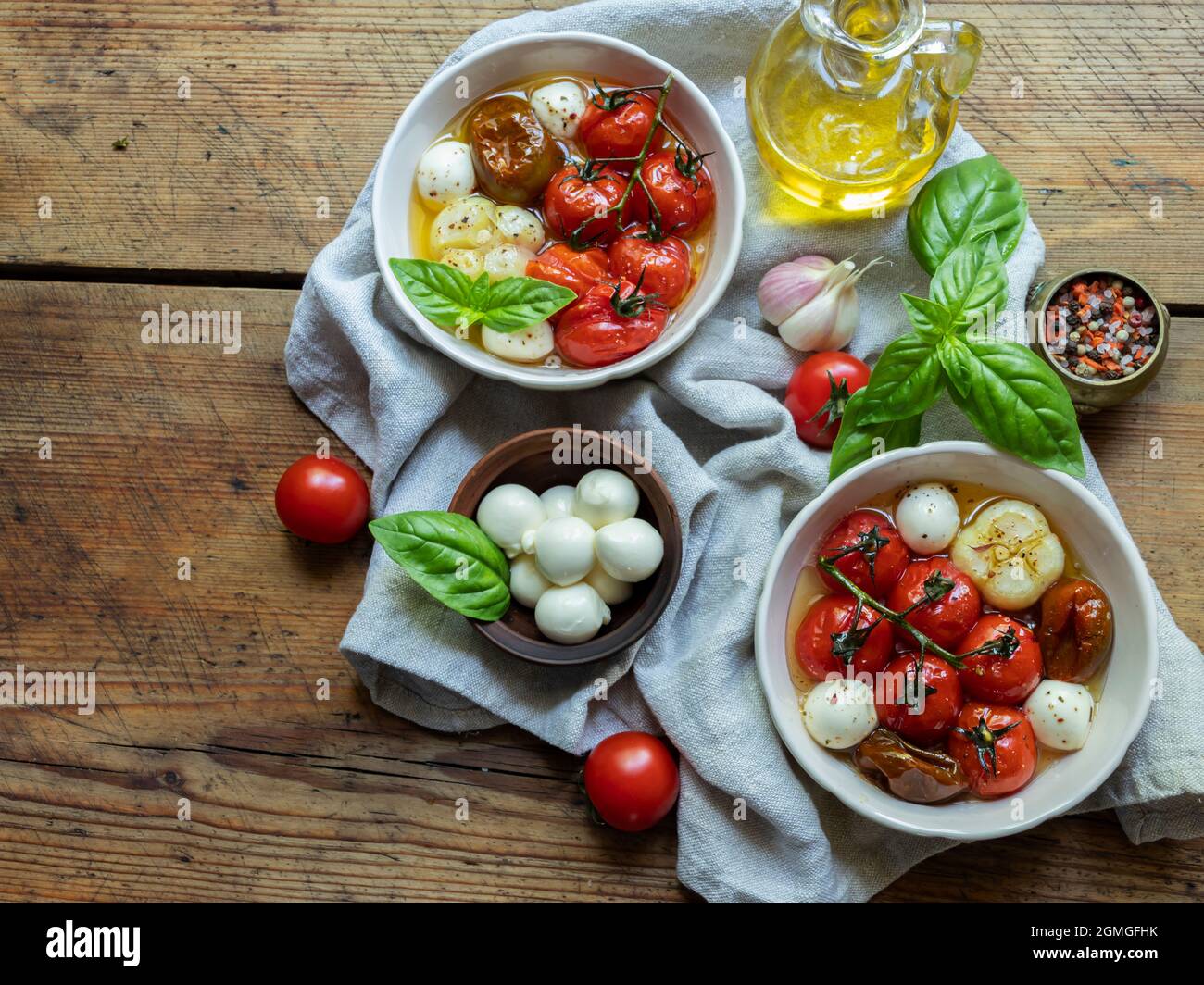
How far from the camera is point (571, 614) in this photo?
4.90 feet

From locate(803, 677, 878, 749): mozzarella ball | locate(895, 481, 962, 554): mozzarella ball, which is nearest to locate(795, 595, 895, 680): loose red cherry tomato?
locate(803, 677, 878, 749): mozzarella ball

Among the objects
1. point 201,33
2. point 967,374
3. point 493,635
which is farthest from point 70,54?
point 967,374

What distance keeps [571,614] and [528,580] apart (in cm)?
10

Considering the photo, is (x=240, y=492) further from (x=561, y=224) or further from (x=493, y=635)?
(x=561, y=224)

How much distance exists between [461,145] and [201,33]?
52 centimetres

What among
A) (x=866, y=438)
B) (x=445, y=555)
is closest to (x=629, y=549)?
(x=445, y=555)

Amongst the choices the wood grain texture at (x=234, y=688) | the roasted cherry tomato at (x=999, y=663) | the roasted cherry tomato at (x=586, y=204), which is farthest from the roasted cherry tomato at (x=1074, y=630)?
the roasted cherry tomato at (x=586, y=204)

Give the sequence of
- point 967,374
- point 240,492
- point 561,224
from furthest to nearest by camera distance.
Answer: point 240,492 < point 561,224 < point 967,374

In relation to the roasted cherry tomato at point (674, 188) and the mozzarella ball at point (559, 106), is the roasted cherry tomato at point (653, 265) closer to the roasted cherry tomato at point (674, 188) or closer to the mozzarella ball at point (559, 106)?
the roasted cherry tomato at point (674, 188)

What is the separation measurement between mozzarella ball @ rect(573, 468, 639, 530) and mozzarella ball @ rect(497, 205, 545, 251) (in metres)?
0.37

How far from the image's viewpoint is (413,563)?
1.48 metres

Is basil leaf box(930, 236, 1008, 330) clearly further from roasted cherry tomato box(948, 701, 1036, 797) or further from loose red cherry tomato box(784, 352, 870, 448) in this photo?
roasted cherry tomato box(948, 701, 1036, 797)

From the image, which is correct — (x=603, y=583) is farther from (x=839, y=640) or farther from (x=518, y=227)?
(x=518, y=227)

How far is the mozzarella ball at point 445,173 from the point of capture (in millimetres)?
1591
